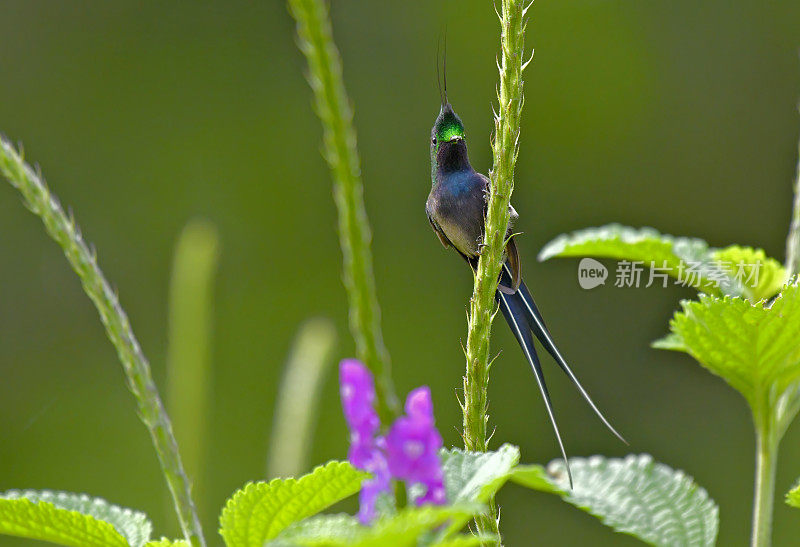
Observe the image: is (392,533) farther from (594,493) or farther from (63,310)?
(63,310)

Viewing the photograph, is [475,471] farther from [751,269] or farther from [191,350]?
[751,269]

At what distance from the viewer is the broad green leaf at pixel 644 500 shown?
627 mm

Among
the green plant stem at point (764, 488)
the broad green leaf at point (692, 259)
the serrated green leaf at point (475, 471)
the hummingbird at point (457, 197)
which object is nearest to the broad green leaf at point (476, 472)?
the serrated green leaf at point (475, 471)

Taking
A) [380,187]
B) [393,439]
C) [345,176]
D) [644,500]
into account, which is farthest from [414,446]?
[380,187]

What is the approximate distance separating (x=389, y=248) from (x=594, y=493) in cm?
376

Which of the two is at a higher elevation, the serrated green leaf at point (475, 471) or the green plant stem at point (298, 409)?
the green plant stem at point (298, 409)

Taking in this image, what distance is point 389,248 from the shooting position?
14.6 feet

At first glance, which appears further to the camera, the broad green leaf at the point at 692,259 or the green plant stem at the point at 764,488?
the broad green leaf at the point at 692,259

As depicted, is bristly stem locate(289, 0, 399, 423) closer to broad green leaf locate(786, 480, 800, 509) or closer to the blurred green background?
broad green leaf locate(786, 480, 800, 509)

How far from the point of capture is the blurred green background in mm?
4238

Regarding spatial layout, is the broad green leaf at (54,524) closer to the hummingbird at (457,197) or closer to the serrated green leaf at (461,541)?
the serrated green leaf at (461,541)

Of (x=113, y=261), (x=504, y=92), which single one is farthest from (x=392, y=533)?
(x=113, y=261)

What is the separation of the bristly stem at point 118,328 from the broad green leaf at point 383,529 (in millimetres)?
69

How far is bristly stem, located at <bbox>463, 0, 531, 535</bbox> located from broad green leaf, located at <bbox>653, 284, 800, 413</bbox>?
20 centimetres
